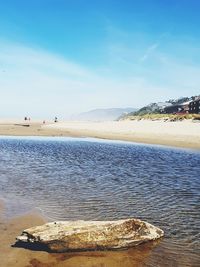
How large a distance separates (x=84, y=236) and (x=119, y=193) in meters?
5.71

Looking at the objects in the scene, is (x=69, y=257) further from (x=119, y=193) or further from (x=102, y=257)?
(x=119, y=193)

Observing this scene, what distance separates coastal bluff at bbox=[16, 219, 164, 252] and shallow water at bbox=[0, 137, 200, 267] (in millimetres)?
680

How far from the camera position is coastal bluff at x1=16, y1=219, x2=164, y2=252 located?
8445 millimetres

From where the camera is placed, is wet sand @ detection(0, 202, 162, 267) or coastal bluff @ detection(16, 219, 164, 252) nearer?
wet sand @ detection(0, 202, 162, 267)

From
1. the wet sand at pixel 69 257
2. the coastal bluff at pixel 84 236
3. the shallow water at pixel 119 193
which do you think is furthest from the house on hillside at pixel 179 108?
the wet sand at pixel 69 257

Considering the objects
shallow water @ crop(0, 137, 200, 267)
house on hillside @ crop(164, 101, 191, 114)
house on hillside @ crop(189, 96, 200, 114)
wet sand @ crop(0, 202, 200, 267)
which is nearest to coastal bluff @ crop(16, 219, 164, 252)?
wet sand @ crop(0, 202, 200, 267)

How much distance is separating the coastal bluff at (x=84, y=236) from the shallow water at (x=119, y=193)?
26.8 inches

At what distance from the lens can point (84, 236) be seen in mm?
8609

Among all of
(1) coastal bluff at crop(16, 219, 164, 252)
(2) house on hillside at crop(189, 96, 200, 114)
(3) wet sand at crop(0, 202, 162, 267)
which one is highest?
(2) house on hillside at crop(189, 96, 200, 114)

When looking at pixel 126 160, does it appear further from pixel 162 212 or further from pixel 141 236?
pixel 141 236

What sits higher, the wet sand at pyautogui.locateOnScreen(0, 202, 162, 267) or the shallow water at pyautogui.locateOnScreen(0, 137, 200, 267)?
the shallow water at pyautogui.locateOnScreen(0, 137, 200, 267)

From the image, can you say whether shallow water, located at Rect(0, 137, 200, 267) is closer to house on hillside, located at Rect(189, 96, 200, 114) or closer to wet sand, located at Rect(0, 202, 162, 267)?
wet sand, located at Rect(0, 202, 162, 267)

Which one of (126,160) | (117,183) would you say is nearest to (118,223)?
(117,183)

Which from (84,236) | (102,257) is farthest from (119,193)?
(102,257)
